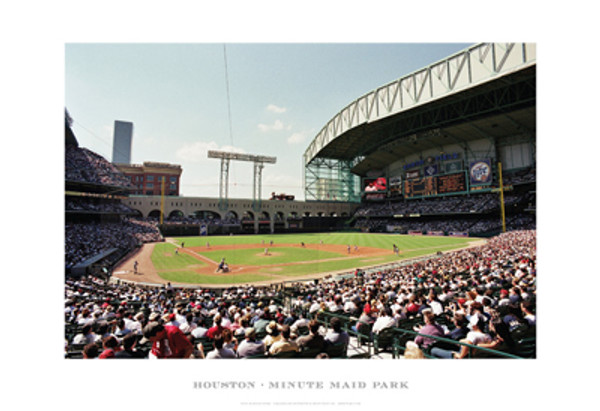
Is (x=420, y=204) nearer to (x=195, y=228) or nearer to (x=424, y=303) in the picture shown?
(x=195, y=228)

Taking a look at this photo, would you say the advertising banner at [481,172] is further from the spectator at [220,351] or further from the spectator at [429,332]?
the spectator at [220,351]

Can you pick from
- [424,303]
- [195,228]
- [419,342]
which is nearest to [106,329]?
[419,342]

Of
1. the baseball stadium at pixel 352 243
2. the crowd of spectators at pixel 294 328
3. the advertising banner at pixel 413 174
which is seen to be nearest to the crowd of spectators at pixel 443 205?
the baseball stadium at pixel 352 243

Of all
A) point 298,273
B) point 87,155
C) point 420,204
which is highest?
point 87,155

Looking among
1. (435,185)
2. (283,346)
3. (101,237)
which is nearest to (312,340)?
(283,346)

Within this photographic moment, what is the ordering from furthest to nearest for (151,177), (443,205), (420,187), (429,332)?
(420,187) → (443,205) → (151,177) → (429,332)

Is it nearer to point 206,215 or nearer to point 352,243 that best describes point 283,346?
point 352,243
